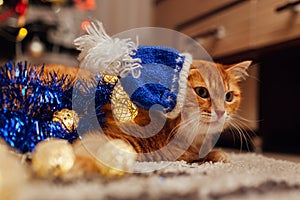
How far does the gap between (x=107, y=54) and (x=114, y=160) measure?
27 cm

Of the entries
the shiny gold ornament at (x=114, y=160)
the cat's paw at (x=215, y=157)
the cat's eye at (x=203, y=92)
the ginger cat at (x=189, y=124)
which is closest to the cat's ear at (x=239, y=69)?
the ginger cat at (x=189, y=124)

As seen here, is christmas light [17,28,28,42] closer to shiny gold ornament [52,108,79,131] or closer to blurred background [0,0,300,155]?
blurred background [0,0,300,155]

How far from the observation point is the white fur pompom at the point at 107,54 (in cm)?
79

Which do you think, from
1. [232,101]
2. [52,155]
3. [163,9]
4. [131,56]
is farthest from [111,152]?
[163,9]

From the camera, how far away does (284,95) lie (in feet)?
5.04

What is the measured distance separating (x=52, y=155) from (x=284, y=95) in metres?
1.20

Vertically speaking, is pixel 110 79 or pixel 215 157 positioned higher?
pixel 110 79

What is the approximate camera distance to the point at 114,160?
0.63 meters

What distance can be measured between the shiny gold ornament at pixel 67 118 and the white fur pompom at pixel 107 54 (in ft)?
0.37

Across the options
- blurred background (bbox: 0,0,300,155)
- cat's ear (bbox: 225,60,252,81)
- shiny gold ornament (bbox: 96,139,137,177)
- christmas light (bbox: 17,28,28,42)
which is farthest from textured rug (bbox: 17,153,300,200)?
christmas light (bbox: 17,28,28,42)

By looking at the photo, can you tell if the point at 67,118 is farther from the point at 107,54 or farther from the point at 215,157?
the point at 215,157

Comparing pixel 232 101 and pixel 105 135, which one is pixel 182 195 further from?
pixel 232 101

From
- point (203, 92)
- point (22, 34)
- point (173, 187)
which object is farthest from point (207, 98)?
point (22, 34)

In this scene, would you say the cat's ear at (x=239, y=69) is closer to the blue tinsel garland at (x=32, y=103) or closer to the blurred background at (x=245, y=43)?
the blurred background at (x=245, y=43)
